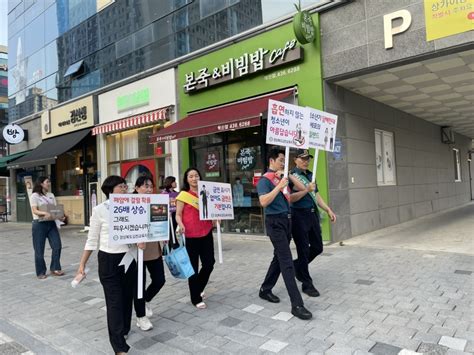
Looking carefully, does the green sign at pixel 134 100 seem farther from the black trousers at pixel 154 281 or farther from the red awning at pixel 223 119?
the black trousers at pixel 154 281

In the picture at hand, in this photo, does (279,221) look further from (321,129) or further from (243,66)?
(243,66)

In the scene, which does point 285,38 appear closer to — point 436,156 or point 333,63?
point 333,63

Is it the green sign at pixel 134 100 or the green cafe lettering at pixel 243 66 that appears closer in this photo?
the green cafe lettering at pixel 243 66

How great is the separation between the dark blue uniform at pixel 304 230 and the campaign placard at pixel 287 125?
0.43 meters

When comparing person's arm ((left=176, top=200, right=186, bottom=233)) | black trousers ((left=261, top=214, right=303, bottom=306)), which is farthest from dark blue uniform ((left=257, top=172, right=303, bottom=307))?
person's arm ((left=176, top=200, right=186, bottom=233))

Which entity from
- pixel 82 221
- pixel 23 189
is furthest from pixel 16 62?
pixel 82 221

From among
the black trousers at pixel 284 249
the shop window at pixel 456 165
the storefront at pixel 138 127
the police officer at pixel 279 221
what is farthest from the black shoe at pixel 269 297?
the shop window at pixel 456 165

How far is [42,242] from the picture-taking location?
650 centimetres

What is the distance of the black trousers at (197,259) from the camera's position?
175 inches

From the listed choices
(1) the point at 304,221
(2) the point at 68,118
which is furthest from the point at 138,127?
(1) the point at 304,221

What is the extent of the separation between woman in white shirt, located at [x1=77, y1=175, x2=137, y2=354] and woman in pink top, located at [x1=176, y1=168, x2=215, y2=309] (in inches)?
37.3

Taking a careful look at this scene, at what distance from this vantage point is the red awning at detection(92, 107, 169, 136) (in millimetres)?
11219

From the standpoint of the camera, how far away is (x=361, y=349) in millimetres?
3275

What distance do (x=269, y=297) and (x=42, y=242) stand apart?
14.0 feet
